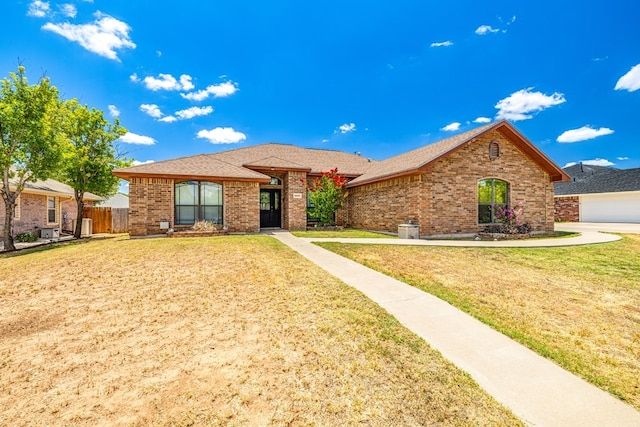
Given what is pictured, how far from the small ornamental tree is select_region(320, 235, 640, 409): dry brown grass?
6.17m

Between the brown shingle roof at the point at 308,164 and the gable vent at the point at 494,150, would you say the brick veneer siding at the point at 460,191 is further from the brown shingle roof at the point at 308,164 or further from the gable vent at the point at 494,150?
the brown shingle roof at the point at 308,164

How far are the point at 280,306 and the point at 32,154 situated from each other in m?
14.6

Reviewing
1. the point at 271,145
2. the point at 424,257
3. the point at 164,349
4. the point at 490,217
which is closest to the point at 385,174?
the point at 490,217

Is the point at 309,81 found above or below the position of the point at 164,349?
above

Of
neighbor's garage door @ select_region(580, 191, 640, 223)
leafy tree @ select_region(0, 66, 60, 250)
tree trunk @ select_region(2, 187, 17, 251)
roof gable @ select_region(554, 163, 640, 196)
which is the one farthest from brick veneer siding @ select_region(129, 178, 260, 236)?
neighbor's garage door @ select_region(580, 191, 640, 223)

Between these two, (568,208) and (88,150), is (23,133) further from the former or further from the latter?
(568,208)

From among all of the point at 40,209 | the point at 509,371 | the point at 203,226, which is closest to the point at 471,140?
the point at 509,371

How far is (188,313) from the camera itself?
411cm

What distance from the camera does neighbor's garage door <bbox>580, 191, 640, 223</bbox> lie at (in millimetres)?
22016

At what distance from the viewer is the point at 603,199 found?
23766mm

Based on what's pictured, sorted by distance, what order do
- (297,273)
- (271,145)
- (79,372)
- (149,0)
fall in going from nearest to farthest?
(79,372) → (297,273) → (149,0) → (271,145)

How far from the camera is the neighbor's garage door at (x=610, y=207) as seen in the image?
22016mm

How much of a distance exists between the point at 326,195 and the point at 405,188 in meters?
4.46

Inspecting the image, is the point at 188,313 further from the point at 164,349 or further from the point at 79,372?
the point at 79,372
